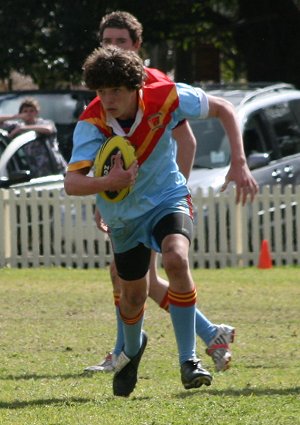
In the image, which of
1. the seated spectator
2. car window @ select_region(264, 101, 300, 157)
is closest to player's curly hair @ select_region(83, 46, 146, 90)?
the seated spectator

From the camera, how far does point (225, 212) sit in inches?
632

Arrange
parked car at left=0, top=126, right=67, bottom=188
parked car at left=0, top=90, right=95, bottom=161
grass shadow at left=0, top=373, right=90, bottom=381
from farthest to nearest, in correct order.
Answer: parked car at left=0, top=90, right=95, bottom=161 → parked car at left=0, top=126, right=67, bottom=188 → grass shadow at left=0, top=373, right=90, bottom=381

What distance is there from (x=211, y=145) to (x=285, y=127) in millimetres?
1719

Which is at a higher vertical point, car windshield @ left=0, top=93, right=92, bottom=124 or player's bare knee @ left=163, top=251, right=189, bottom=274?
player's bare knee @ left=163, top=251, right=189, bottom=274

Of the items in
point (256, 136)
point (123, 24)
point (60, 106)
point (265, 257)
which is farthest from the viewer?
point (60, 106)

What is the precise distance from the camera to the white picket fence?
16.1 meters

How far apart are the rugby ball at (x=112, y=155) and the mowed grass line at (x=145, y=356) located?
1160 mm

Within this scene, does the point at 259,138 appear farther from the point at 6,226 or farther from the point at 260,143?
the point at 6,226

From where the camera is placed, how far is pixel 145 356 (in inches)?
353

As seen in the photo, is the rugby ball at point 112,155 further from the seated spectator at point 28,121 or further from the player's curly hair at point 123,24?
the seated spectator at point 28,121

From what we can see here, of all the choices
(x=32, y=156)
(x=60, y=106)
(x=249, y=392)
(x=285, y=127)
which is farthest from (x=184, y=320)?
(x=60, y=106)

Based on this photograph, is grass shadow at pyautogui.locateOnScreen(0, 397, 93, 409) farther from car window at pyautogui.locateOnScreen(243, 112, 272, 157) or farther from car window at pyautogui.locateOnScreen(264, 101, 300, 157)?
car window at pyautogui.locateOnScreen(264, 101, 300, 157)

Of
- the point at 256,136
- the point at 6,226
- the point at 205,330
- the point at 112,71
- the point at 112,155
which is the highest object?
the point at 112,71

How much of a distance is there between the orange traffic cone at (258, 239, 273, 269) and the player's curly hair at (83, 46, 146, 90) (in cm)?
936
